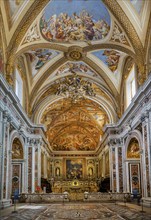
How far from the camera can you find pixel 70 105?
33.7m

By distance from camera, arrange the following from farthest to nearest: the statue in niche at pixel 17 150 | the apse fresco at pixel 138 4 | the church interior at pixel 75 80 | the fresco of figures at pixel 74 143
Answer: the fresco of figures at pixel 74 143 → the statue in niche at pixel 17 150 → the church interior at pixel 75 80 → the apse fresco at pixel 138 4

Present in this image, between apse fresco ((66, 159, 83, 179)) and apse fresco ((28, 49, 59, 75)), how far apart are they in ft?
75.8

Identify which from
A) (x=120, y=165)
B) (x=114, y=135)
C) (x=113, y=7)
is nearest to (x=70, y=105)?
(x=114, y=135)

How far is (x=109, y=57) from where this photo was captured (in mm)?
23109

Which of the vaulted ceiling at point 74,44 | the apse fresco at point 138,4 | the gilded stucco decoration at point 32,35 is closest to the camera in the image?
the apse fresco at point 138,4

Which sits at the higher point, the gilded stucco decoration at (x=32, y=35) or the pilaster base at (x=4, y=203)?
the gilded stucco decoration at (x=32, y=35)

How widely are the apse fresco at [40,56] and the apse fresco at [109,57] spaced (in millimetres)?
2923

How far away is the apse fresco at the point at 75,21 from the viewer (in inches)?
717

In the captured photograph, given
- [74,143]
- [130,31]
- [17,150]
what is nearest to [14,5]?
[130,31]

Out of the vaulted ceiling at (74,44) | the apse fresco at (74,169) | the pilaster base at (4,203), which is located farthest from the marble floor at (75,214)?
the apse fresco at (74,169)

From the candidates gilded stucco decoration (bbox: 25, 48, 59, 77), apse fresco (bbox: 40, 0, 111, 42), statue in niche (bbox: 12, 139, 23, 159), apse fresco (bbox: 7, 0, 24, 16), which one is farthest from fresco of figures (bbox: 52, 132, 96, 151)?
apse fresco (bbox: 7, 0, 24, 16)

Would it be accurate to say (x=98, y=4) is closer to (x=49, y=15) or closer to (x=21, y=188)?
(x=49, y=15)

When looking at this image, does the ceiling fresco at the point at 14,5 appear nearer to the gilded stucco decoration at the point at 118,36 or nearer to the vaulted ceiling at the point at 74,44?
the vaulted ceiling at the point at 74,44

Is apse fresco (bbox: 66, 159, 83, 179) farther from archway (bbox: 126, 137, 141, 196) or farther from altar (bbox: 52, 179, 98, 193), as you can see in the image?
archway (bbox: 126, 137, 141, 196)
